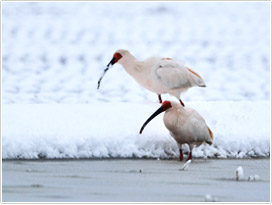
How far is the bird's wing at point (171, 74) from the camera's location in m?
8.78

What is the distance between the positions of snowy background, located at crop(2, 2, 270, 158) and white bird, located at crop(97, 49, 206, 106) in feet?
0.87

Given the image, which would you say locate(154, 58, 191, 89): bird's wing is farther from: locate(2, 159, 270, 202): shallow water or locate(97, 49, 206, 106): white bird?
locate(2, 159, 270, 202): shallow water

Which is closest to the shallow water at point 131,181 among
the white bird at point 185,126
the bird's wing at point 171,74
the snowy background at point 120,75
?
the white bird at point 185,126

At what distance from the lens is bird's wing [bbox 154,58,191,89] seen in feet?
28.8

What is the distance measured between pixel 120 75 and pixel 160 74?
523 centimetres

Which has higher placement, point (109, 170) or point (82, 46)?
point (82, 46)

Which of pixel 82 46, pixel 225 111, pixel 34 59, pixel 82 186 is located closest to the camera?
pixel 82 186

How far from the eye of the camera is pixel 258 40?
19062mm

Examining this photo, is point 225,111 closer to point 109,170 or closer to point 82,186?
point 109,170

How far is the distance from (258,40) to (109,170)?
1305cm

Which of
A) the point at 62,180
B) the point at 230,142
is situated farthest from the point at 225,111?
the point at 62,180

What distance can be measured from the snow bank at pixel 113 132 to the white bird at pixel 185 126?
0.22m

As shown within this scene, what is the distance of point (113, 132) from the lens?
7.70 meters

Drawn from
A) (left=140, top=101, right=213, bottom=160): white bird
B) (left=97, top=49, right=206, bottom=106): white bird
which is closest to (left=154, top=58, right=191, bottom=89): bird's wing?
(left=97, top=49, right=206, bottom=106): white bird
